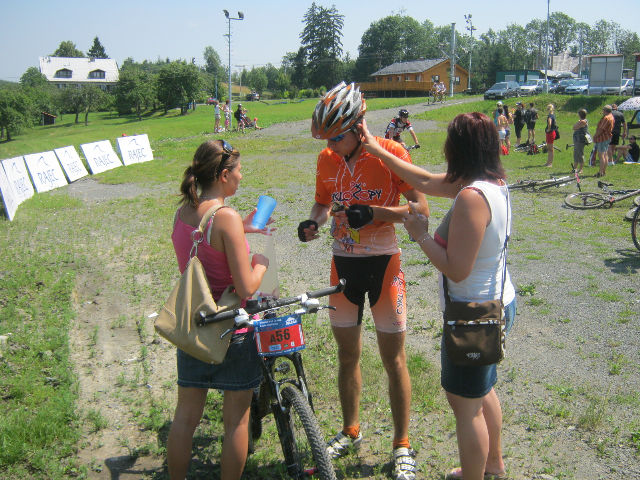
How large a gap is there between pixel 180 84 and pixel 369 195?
67.4m

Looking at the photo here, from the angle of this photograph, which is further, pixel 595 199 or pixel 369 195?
pixel 595 199

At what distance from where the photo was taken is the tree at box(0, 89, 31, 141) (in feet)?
184

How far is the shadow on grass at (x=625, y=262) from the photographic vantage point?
23.9 feet

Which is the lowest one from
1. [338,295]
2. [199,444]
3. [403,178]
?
[199,444]

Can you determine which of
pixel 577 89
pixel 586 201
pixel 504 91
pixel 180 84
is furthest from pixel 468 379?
pixel 180 84

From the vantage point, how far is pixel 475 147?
8.50 ft

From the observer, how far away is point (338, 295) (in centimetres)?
334

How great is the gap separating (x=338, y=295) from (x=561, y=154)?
18766mm

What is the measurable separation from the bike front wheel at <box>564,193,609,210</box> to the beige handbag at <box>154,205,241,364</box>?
10.4 meters

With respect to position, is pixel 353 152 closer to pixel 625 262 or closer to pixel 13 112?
pixel 625 262

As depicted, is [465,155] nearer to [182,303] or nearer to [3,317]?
[182,303]

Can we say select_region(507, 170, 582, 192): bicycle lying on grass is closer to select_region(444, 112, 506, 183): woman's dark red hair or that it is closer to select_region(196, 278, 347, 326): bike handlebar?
select_region(444, 112, 506, 183): woman's dark red hair

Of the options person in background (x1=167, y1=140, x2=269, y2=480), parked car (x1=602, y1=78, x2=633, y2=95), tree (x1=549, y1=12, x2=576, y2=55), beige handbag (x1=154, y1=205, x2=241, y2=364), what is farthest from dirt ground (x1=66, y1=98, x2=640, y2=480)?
tree (x1=549, y1=12, x2=576, y2=55)

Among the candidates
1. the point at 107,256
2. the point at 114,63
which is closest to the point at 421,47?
the point at 114,63
